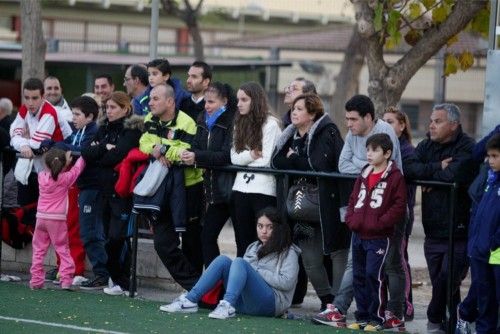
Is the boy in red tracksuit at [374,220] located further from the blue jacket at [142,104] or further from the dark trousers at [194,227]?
the blue jacket at [142,104]

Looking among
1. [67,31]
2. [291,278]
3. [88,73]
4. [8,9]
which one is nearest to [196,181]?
[291,278]

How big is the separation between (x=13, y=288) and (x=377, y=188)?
3.85 m

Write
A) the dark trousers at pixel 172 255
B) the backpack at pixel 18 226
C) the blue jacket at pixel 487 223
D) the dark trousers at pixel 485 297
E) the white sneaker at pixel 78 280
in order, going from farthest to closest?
1. the backpack at pixel 18 226
2. the white sneaker at pixel 78 280
3. the dark trousers at pixel 172 255
4. the dark trousers at pixel 485 297
5. the blue jacket at pixel 487 223

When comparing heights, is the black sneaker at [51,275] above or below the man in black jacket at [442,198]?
below

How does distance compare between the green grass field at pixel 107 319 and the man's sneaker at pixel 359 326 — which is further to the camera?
the man's sneaker at pixel 359 326

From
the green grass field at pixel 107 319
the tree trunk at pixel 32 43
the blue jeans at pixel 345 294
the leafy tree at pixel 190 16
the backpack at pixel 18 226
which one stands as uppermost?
the leafy tree at pixel 190 16

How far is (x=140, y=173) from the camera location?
12.0 meters

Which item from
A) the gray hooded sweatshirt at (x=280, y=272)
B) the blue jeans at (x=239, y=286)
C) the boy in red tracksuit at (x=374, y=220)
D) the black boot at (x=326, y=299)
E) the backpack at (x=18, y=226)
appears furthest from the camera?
the backpack at (x=18, y=226)

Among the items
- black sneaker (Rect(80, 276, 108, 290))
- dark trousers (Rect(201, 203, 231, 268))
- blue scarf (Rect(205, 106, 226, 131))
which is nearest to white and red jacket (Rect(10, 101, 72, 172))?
black sneaker (Rect(80, 276, 108, 290))

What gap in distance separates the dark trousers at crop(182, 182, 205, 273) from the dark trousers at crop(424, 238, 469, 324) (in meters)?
2.31

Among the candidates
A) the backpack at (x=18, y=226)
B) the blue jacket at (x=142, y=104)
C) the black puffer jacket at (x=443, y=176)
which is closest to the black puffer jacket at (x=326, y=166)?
the black puffer jacket at (x=443, y=176)

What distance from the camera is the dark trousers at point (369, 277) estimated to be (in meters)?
10.4

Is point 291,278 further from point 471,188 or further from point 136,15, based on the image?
point 136,15

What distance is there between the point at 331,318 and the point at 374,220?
980mm
